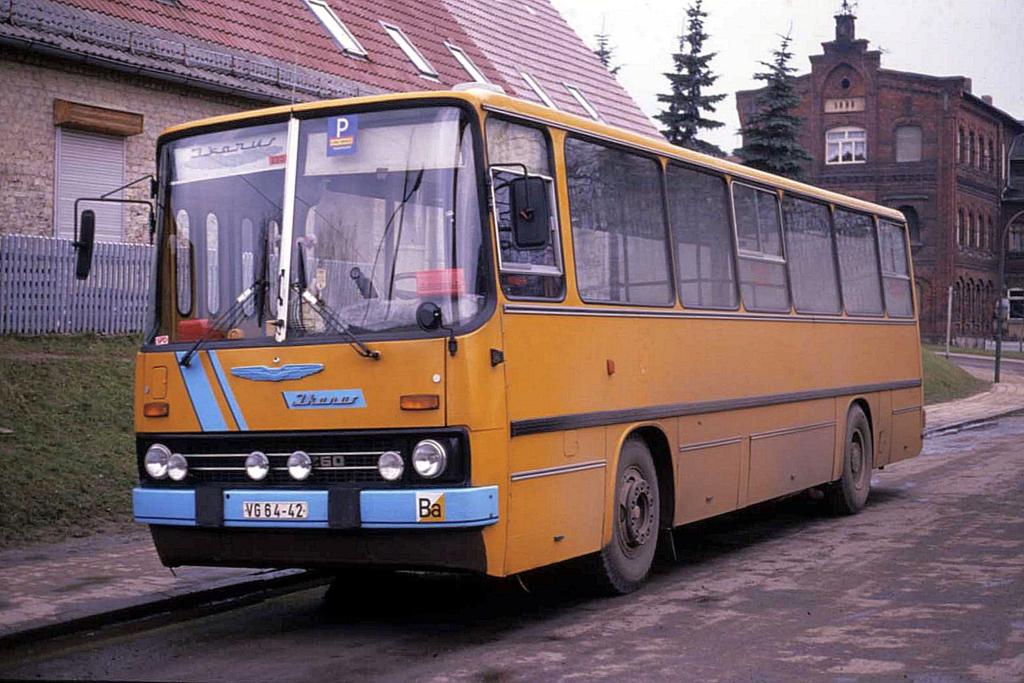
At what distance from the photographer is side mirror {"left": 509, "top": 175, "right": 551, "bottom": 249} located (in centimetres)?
827

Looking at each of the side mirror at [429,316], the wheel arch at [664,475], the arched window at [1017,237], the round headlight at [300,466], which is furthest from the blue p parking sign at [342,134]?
the arched window at [1017,237]

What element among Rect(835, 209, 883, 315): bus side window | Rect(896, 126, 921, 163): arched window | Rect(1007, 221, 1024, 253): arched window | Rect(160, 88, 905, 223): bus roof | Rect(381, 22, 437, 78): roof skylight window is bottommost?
Rect(835, 209, 883, 315): bus side window

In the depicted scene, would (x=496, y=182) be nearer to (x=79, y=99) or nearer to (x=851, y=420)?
(x=851, y=420)

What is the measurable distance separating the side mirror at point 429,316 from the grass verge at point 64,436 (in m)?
5.15

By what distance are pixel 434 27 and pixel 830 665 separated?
89.4ft

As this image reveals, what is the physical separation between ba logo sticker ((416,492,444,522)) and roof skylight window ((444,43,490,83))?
24.5 m

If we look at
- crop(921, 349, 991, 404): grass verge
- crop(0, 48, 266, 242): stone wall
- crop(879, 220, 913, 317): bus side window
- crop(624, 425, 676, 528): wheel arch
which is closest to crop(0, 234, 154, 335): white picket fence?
crop(0, 48, 266, 242): stone wall

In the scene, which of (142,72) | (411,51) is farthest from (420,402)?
(411,51)

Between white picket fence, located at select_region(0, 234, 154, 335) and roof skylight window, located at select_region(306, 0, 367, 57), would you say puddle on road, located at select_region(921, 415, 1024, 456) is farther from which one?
roof skylight window, located at select_region(306, 0, 367, 57)

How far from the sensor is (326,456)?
8.31 metres

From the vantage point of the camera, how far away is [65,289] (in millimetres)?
18172

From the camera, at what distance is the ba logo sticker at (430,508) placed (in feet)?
26.3

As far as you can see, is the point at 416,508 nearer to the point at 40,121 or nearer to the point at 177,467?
the point at 177,467

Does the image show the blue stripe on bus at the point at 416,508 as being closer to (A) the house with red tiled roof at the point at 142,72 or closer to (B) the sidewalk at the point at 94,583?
(B) the sidewalk at the point at 94,583
